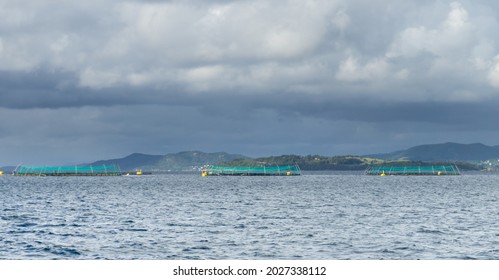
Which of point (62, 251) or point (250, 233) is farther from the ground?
point (250, 233)

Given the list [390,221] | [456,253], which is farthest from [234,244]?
[390,221]

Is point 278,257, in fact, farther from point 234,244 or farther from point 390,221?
point 390,221

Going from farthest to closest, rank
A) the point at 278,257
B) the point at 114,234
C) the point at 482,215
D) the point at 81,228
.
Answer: the point at 482,215, the point at 81,228, the point at 114,234, the point at 278,257

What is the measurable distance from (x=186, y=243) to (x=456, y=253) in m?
29.6

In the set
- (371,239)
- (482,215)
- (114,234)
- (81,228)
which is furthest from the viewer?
(482,215)

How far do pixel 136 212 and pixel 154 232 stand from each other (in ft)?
125

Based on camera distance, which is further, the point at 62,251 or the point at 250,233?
the point at 250,233

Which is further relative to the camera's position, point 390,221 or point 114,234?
point 390,221

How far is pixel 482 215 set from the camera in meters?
118

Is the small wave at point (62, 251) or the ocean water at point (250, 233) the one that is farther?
the ocean water at point (250, 233)

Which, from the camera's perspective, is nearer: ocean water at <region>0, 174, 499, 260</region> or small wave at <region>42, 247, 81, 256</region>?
small wave at <region>42, 247, 81, 256</region>

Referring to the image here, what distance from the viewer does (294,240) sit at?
262 feet
